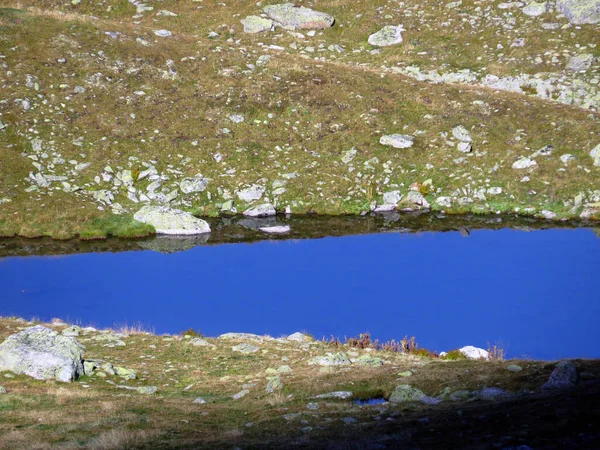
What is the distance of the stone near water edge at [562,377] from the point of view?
2144cm

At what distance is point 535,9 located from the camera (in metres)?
61.9

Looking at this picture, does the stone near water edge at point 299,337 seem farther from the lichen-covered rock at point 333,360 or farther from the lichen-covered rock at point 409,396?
the lichen-covered rock at point 409,396

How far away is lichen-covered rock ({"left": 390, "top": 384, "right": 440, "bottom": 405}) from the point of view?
71.7 ft

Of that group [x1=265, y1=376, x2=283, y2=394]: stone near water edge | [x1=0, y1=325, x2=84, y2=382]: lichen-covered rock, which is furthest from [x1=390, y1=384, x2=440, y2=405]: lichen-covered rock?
[x1=0, y1=325, x2=84, y2=382]: lichen-covered rock

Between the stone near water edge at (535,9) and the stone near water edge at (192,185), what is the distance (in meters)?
31.4

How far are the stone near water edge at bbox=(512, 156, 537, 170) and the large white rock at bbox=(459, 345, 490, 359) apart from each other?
70.2 feet

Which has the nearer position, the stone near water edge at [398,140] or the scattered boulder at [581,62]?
the stone near water edge at [398,140]

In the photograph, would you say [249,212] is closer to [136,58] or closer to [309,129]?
[309,129]

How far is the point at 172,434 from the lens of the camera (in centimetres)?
1956

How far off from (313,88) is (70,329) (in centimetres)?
3066

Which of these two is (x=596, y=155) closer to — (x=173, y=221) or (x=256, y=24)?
(x=173, y=221)

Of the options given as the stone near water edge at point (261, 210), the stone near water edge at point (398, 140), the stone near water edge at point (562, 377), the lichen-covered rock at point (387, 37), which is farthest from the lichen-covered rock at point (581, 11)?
the stone near water edge at point (562, 377)

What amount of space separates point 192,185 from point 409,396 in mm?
29397

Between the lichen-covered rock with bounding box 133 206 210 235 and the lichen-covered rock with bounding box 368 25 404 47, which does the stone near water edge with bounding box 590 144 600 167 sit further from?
the lichen-covered rock with bounding box 133 206 210 235
